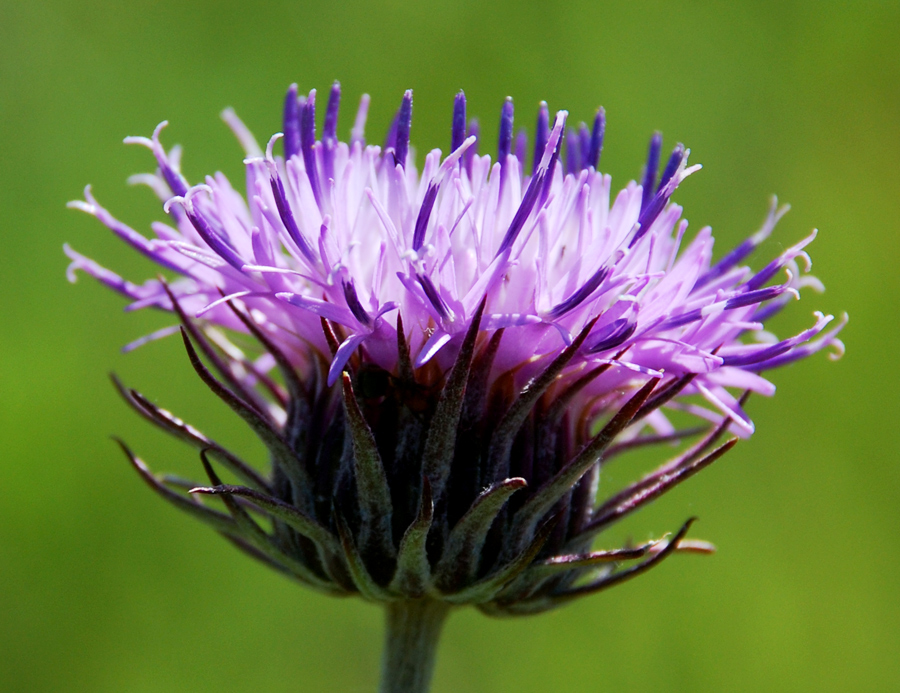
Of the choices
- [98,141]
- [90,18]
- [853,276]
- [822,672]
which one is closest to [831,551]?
[822,672]

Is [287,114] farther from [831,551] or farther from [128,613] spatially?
[831,551]

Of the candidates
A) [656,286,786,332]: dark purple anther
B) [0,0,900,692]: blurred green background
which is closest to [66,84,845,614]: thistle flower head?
[656,286,786,332]: dark purple anther

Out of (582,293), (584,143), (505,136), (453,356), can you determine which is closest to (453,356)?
(453,356)

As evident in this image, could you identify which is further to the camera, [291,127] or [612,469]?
[612,469]

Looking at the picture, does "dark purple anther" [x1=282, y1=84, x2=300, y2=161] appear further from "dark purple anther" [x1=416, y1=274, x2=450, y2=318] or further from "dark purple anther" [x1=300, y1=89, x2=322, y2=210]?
"dark purple anther" [x1=416, y1=274, x2=450, y2=318]

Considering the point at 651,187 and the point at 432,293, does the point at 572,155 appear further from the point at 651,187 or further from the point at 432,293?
the point at 432,293

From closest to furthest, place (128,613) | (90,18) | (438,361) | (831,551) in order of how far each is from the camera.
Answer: (438,361), (128,613), (831,551), (90,18)
